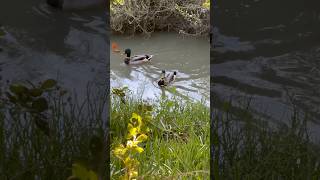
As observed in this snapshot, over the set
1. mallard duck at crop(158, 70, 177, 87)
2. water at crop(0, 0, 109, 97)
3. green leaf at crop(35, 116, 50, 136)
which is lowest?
mallard duck at crop(158, 70, 177, 87)

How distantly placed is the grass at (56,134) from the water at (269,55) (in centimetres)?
26

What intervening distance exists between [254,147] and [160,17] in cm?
737

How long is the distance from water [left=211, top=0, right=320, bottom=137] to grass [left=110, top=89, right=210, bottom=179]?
1.14ft

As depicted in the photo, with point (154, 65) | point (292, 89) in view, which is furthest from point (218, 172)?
point (154, 65)

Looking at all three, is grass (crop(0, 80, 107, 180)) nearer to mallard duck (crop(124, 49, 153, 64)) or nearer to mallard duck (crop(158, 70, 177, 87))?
mallard duck (crop(158, 70, 177, 87))

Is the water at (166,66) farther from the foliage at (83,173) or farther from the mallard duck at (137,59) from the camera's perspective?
the foliage at (83,173)

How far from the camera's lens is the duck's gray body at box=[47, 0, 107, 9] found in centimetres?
106

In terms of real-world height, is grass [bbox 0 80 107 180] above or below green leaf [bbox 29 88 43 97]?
below

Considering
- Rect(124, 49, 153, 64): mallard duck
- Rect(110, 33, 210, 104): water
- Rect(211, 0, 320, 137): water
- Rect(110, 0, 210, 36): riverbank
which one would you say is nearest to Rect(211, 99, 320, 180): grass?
Rect(211, 0, 320, 137): water

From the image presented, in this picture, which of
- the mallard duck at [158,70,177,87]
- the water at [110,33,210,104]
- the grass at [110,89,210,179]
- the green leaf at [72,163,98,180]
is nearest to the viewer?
the green leaf at [72,163,98,180]

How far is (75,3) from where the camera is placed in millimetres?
1139

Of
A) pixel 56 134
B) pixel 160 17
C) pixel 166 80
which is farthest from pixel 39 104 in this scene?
pixel 160 17

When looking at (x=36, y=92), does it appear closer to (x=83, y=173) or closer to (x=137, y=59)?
(x=83, y=173)

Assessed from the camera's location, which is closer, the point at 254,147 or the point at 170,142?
the point at 254,147
